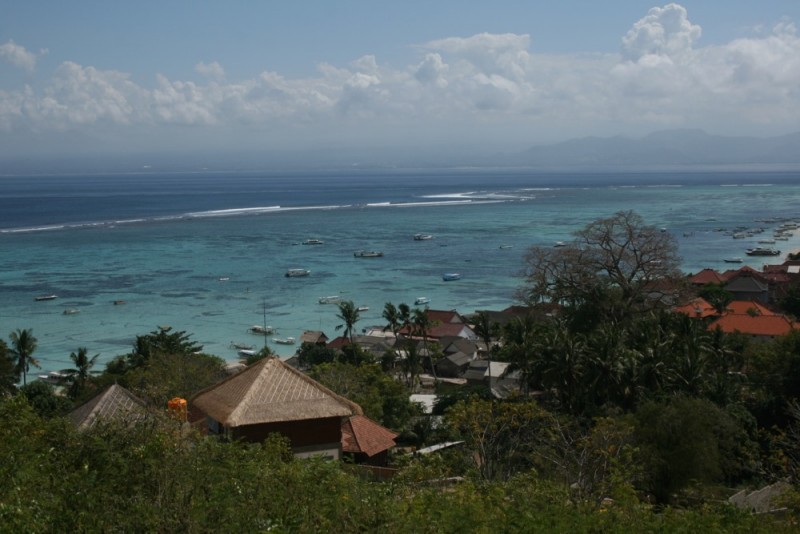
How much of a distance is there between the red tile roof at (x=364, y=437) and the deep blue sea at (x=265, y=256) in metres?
20.2

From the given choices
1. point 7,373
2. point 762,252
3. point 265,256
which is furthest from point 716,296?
point 265,256

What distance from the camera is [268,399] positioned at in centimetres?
1350

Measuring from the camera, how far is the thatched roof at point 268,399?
43.2ft

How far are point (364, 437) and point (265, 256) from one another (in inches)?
2057

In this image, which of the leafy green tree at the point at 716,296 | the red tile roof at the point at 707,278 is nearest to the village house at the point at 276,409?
the leafy green tree at the point at 716,296

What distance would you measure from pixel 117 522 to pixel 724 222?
330ft

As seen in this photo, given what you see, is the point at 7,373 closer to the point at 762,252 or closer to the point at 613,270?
the point at 613,270

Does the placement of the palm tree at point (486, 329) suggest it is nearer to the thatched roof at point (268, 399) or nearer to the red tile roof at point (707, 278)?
the red tile roof at point (707, 278)

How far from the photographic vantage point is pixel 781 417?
879 inches

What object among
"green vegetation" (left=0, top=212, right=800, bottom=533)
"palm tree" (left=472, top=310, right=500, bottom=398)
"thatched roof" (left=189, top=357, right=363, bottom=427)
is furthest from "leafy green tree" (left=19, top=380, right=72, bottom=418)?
"palm tree" (left=472, top=310, right=500, bottom=398)

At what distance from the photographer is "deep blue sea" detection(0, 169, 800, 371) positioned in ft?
148

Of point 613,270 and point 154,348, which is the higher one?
point 613,270

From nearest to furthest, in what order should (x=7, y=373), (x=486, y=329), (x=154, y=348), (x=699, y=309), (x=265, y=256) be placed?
(x=7, y=373), (x=154, y=348), (x=486, y=329), (x=699, y=309), (x=265, y=256)

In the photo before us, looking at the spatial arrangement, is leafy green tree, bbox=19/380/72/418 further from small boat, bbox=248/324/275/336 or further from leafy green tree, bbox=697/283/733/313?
leafy green tree, bbox=697/283/733/313
